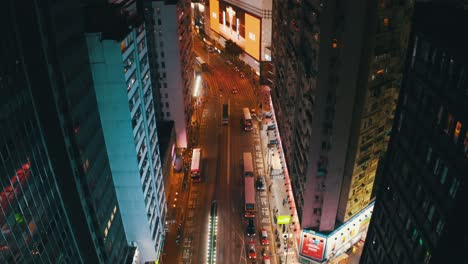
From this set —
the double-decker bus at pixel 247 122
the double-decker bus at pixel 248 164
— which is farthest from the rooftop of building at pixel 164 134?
the double-decker bus at pixel 247 122

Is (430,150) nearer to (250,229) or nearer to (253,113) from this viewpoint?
(250,229)

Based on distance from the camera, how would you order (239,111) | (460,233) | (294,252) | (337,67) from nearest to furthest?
1. (460,233)
2. (337,67)
3. (294,252)
4. (239,111)

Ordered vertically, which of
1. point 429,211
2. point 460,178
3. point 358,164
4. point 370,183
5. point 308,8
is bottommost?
point 370,183

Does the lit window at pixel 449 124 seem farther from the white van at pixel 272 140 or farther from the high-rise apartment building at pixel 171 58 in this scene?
the white van at pixel 272 140

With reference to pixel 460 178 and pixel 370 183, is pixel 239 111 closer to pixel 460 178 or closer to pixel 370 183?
pixel 370 183

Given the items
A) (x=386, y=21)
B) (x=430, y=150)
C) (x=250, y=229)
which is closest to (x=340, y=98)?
(x=386, y=21)

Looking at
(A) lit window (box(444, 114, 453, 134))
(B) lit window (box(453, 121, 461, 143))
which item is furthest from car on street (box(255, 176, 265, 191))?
(B) lit window (box(453, 121, 461, 143))

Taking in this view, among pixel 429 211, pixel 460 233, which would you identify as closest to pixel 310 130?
pixel 429 211
